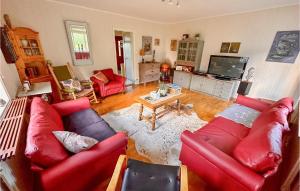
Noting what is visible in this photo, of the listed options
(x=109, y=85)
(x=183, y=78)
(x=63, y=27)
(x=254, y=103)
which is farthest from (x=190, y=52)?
(x=63, y=27)

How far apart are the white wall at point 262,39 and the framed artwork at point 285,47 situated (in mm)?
86

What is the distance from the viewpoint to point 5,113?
1.40 metres

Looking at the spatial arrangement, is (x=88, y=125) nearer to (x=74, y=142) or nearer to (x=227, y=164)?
(x=74, y=142)

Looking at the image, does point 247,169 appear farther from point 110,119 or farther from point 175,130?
point 110,119

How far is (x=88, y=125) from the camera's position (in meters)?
1.76

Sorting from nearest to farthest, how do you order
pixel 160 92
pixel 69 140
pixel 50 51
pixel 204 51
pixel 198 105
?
pixel 69 140 → pixel 160 92 → pixel 50 51 → pixel 198 105 → pixel 204 51

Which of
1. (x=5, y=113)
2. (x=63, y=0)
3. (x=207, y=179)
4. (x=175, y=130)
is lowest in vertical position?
(x=175, y=130)

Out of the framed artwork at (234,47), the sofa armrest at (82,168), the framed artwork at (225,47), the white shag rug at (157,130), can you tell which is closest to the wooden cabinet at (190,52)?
the framed artwork at (225,47)

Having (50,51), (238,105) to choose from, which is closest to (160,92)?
(238,105)

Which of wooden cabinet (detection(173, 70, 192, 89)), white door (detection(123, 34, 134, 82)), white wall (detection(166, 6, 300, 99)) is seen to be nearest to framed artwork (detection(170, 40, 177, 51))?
wooden cabinet (detection(173, 70, 192, 89))

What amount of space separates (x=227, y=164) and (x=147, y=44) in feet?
15.2

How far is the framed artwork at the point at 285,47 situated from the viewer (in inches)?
108

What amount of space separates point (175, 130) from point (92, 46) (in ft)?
10.5

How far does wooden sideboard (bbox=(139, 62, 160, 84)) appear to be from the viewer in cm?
470
